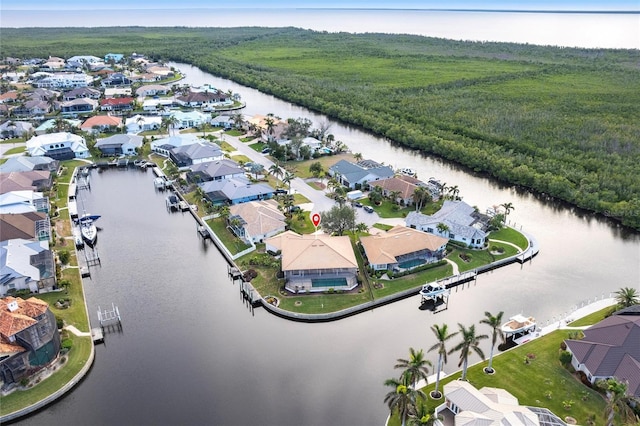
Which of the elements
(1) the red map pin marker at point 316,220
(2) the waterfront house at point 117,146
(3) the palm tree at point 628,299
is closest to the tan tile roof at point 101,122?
(2) the waterfront house at point 117,146

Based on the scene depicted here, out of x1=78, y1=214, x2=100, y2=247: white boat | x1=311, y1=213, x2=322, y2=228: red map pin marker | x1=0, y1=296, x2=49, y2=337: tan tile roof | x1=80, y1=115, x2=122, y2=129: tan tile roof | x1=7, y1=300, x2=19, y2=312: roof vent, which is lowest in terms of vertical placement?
x1=78, y1=214, x2=100, y2=247: white boat

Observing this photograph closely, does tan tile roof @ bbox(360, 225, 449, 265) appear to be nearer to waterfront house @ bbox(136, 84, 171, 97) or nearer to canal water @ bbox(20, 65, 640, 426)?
canal water @ bbox(20, 65, 640, 426)

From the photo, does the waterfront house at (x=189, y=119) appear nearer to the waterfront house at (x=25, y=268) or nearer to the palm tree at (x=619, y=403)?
the waterfront house at (x=25, y=268)

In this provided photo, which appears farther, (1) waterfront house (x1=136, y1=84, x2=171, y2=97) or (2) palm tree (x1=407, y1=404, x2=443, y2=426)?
(1) waterfront house (x1=136, y1=84, x2=171, y2=97)

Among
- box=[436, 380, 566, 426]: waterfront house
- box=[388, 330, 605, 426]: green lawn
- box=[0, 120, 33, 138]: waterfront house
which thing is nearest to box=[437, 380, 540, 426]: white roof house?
box=[436, 380, 566, 426]: waterfront house

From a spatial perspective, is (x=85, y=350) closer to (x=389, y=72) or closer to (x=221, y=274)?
(x=221, y=274)

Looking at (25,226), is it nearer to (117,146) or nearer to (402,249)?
(117,146)

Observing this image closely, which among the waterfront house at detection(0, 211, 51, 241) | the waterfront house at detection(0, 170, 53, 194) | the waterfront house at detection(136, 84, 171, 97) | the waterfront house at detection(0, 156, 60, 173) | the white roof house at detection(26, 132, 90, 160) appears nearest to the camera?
the waterfront house at detection(0, 211, 51, 241)

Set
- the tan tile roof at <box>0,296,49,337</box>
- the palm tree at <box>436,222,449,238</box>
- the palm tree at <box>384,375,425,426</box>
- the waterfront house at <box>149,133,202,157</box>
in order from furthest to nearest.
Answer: the waterfront house at <box>149,133,202,157</box>, the palm tree at <box>436,222,449,238</box>, the tan tile roof at <box>0,296,49,337</box>, the palm tree at <box>384,375,425,426</box>
